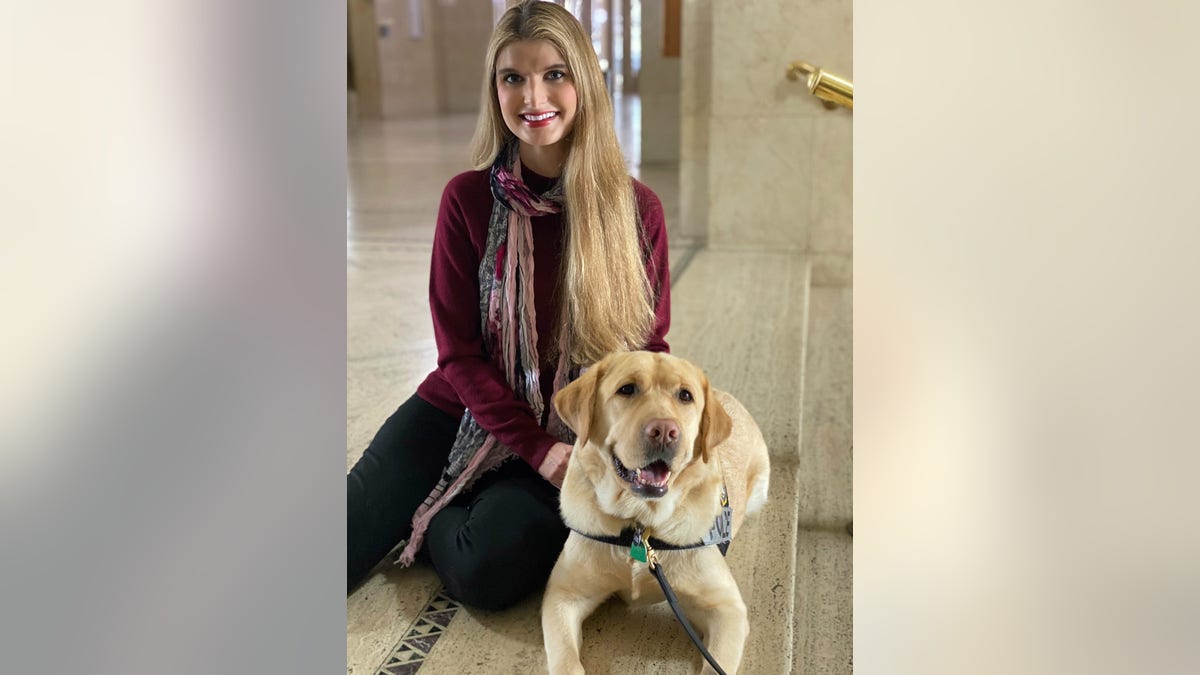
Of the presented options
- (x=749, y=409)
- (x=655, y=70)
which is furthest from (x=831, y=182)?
(x=655, y=70)

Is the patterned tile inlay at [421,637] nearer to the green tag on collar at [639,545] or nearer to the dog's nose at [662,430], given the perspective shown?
the green tag on collar at [639,545]

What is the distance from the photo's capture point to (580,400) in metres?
1.08

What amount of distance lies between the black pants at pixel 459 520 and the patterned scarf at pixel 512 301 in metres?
0.06

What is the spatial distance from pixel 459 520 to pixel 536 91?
674 mm

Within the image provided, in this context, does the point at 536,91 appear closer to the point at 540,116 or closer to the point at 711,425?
the point at 540,116

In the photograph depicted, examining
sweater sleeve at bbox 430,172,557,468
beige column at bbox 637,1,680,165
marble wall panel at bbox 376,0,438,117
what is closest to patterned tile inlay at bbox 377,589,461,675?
sweater sleeve at bbox 430,172,557,468

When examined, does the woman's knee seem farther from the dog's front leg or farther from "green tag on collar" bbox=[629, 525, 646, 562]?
"green tag on collar" bbox=[629, 525, 646, 562]

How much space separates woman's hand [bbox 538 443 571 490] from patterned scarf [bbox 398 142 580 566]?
0.08ft

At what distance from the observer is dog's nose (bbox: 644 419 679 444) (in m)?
1.03

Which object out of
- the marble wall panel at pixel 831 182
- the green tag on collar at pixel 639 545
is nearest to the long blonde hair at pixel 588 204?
the green tag on collar at pixel 639 545
